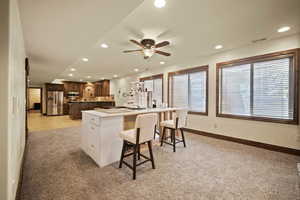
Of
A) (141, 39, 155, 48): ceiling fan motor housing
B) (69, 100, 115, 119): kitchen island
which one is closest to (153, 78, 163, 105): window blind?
(141, 39, 155, 48): ceiling fan motor housing

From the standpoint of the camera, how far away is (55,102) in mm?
8773

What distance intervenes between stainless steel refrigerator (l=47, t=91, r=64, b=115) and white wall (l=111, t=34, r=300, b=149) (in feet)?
27.0

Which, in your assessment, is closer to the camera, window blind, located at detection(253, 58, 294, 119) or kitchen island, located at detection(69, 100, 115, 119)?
window blind, located at detection(253, 58, 294, 119)

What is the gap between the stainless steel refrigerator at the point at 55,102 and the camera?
28.3ft

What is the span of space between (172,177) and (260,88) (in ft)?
9.93

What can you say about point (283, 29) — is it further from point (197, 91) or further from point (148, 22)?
point (148, 22)

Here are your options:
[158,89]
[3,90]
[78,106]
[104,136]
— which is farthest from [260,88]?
[78,106]

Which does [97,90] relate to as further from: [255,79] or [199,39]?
[255,79]

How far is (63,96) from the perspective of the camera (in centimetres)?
922

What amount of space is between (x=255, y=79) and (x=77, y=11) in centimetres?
394

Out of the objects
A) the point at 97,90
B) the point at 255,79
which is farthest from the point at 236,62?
the point at 97,90

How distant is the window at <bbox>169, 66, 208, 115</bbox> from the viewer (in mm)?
4355

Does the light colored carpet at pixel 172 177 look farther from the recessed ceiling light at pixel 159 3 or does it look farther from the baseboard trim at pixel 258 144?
the recessed ceiling light at pixel 159 3

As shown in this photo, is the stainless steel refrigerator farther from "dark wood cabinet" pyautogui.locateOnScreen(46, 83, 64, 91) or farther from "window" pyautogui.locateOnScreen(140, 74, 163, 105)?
"window" pyautogui.locateOnScreen(140, 74, 163, 105)
